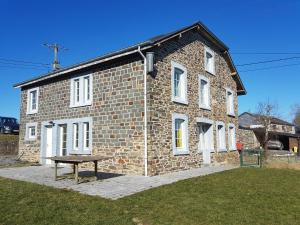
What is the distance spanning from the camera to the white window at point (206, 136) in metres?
15.9

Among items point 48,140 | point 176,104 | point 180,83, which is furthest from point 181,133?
point 48,140

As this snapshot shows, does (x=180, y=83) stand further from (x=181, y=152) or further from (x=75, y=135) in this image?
(x=75, y=135)

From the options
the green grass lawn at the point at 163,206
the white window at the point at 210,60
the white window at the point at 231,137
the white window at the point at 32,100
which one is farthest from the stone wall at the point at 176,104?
the white window at the point at 32,100

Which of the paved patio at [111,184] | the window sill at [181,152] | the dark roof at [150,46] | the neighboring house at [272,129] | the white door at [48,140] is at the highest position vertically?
the dark roof at [150,46]

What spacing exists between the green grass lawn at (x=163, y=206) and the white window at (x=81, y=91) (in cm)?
574

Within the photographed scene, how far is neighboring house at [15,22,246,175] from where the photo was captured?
11.8 meters

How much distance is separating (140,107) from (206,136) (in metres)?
6.02

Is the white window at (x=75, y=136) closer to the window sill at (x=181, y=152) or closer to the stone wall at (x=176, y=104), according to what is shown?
the stone wall at (x=176, y=104)

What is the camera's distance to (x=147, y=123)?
37.7 feet

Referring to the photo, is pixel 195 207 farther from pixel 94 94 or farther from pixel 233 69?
pixel 233 69

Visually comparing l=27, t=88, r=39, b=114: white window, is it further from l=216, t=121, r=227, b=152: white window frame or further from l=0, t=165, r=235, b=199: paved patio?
l=216, t=121, r=227, b=152: white window frame

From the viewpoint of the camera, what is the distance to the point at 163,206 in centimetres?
679

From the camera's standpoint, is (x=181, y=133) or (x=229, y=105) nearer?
(x=181, y=133)

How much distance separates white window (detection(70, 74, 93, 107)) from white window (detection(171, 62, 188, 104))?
399cm
